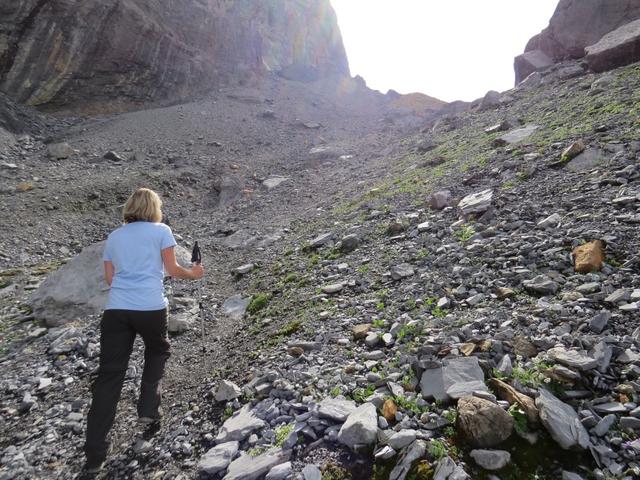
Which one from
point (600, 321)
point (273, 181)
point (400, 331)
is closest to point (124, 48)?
point (273, 181)

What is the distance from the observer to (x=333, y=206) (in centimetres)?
1513

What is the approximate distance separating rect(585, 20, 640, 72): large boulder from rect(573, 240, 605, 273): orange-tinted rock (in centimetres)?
1881

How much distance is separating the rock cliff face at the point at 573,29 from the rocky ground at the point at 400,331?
13.7m

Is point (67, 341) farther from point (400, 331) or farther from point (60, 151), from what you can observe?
point (60, 151)

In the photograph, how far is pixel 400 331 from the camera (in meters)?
5.27

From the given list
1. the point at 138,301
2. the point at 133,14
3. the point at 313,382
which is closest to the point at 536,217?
the point at 313,382

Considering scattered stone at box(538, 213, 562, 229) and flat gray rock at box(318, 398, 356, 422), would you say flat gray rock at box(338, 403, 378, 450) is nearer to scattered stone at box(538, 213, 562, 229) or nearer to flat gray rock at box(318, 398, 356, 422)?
flat gray rock at box(318, 398, 356, 422)

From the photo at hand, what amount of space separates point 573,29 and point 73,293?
111 feet

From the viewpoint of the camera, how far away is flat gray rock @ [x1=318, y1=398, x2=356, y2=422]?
3.82 metres

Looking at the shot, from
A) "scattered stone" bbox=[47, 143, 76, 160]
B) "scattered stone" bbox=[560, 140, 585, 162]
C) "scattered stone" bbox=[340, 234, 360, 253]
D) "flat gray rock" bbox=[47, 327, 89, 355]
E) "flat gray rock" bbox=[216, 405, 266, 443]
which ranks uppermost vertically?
"scattered stone" bbox=[47, 143, 76, 160]

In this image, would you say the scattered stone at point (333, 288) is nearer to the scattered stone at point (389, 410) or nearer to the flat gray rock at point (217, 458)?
the scattered stone at point (389, 410)

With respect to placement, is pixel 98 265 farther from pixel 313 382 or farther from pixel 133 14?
pixel 133 14

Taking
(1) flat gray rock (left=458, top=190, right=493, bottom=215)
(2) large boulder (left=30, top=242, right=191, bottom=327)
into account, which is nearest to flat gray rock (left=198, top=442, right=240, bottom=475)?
(2) large boulder (left=30, top=242, right=191, bottom=327)

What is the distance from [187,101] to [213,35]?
12410 mm
